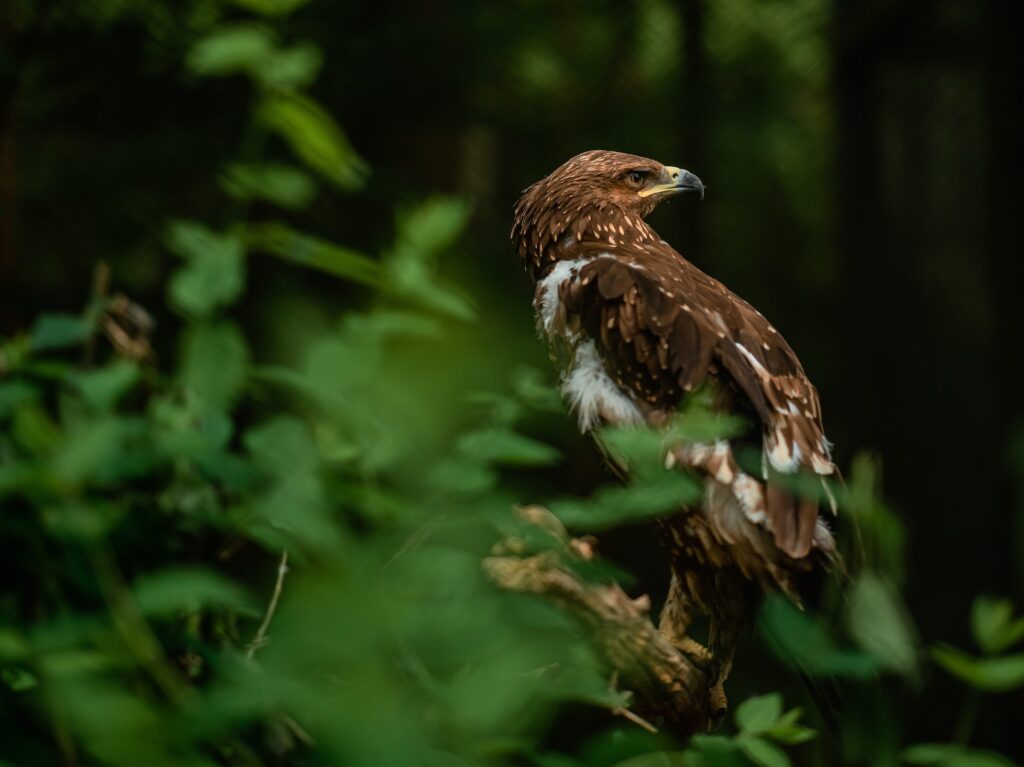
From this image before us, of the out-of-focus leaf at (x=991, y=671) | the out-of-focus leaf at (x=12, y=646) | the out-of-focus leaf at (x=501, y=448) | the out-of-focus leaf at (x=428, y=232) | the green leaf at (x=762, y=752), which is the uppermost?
the out-of-focus leaf at (x=428, y=232)

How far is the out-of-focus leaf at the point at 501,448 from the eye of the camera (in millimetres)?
780

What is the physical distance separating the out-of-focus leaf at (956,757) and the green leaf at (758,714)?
0.13 metres

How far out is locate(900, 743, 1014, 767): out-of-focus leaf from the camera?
0.73 meters

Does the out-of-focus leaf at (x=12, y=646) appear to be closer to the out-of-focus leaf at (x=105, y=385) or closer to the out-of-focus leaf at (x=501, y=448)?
the out-of-focus leaf at (x=105, y=385)

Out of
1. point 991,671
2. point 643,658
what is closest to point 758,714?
point 991,671

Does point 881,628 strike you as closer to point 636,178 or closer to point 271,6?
point 271,6

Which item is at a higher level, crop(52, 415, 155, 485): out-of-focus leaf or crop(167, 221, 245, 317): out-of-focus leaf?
crop(167, 221, 245, 317): out-of-focus leaf

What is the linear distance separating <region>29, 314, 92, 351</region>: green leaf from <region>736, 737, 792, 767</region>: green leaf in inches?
25.2

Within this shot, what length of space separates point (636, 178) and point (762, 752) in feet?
→ 2.48

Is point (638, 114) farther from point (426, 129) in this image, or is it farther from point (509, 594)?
point (509, 594)

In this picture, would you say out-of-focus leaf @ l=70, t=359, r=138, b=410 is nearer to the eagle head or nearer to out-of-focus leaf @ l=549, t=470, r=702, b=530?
out-of-focus leaf @ l=549, t=470, r=702, b=530

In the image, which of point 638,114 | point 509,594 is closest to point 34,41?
point 638,114

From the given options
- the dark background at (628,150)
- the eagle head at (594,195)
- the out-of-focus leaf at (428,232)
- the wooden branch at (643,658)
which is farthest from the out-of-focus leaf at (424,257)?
the dark background at (628,150)

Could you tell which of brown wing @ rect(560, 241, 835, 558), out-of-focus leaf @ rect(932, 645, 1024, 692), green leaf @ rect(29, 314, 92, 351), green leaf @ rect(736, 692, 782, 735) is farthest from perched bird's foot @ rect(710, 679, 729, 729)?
green leaf @ rect(29, 314, 92, 351)
